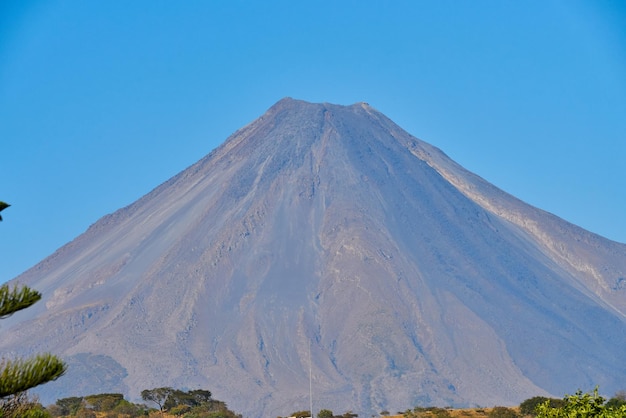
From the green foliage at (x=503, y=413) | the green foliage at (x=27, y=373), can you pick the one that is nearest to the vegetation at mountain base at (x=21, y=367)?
the green foliage at (x=27, y=373)

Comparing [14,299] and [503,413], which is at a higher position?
[14,299]

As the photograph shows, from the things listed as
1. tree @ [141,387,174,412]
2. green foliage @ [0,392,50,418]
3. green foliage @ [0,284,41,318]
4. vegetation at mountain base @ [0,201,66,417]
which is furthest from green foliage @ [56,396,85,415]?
green foliage @ [0,284,41,318]

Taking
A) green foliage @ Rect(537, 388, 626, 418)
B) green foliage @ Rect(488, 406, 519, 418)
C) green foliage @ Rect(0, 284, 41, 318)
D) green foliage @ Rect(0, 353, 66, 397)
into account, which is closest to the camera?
green foliage @ Rect(0, 353, 66, 397)

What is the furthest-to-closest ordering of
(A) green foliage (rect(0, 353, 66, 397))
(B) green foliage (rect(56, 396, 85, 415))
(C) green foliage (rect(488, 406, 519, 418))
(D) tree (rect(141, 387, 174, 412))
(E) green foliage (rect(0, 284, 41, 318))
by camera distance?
1. (D) tree (rect(141, 387, 174, 412))
2. (B) green foliage (rect(56, 396, 85, 415))
3. (C) green foliage (rect(488, 406, 519, 418))
4. (E) green foliage (rect(0, 284, 41, 318))
5. (A) green foliage (rect(0, 353, 66, 397))

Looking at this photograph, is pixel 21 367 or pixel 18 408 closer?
pixel 21 367

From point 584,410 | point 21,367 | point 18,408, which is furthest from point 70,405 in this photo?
point 21,367

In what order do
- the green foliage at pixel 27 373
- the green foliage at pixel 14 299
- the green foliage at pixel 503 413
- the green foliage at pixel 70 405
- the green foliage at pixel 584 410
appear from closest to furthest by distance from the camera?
the green foliage at pixel 27 373 < the green foliage at pixel 14 299 < the green foliage at pixel 584 410 < the green foliage at pixel 503 413 < the green foliage at pixel 70 405

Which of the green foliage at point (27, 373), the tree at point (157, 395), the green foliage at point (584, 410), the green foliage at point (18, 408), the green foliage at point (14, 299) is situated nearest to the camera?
the green foliage at point (27, 373)

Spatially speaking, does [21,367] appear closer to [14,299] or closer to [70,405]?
[14,299]

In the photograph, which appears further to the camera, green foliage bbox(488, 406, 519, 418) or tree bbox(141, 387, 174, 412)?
tree bbox(141, 387, 174, 412)

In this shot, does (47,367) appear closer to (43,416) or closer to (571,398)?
(43,416)

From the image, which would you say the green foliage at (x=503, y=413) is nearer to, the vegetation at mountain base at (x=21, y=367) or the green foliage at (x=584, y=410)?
the green foliage at (x=584, y=410)

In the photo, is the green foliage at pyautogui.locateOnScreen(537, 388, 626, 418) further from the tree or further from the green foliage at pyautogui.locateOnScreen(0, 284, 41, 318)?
the tree

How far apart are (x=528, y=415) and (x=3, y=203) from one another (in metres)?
56.2
